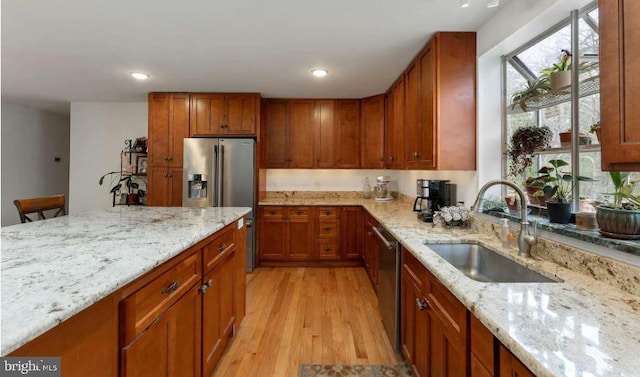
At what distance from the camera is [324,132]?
423 centimetres

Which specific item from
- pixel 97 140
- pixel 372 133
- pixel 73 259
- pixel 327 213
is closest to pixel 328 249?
pixel 327 213

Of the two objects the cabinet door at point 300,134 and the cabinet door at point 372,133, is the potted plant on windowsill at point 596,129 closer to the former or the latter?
the cabinet door at point 372,133

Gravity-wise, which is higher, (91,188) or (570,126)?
(570,126)

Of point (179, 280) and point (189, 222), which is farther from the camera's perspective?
point (189, 222)

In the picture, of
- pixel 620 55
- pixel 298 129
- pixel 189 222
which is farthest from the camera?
pixel 298 129

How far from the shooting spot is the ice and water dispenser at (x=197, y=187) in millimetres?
3719

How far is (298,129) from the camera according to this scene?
166 inches

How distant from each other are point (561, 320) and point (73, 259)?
5.06ft

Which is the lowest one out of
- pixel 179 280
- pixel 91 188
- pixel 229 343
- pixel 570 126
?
pixel 229 343

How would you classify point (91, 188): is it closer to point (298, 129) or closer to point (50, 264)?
point (298, 129)

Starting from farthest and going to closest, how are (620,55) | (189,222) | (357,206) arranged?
(357,206), (189,222), (620,55)

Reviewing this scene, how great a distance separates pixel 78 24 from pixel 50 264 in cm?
203

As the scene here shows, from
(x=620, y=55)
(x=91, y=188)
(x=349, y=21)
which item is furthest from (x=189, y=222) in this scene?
(x=91, y=188)

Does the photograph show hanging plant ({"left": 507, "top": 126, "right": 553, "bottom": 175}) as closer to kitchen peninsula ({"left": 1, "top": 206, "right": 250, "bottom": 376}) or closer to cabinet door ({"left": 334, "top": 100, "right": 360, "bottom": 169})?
kitchen peninsula ({"left": 1, "top": 206, "right": 250, "bottom": 376})
